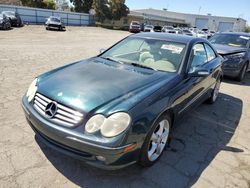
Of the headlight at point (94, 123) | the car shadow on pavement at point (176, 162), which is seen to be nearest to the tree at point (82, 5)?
the car shadow on pavement at point (176, 162)

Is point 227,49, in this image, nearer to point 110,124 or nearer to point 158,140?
point 158,140

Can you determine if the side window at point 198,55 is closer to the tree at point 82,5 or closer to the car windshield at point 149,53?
the car windshield at point 149,53

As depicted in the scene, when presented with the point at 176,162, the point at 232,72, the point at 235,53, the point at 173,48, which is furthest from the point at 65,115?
the point at 235,53

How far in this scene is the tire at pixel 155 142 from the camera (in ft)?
9.00

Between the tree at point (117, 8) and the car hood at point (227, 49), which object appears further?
the tree at point (117, 8)

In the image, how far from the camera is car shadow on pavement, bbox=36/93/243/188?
9.03 feet

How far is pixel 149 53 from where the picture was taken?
3.98m

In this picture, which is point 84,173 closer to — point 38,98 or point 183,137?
point 38,98

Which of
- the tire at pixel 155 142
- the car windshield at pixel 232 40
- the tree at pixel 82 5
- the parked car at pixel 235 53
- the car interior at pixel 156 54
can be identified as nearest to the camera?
the tire at pixel 155 142

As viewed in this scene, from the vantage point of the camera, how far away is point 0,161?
2859mm

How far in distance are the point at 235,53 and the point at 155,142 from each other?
6199mm

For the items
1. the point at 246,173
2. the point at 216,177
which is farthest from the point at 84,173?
→ the point at 246,173

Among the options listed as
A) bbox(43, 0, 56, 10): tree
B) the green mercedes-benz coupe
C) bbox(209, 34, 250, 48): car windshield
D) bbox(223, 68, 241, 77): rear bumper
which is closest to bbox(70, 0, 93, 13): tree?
bbox(43, 0, 56, 10): tree

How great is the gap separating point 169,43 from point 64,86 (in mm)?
1969
